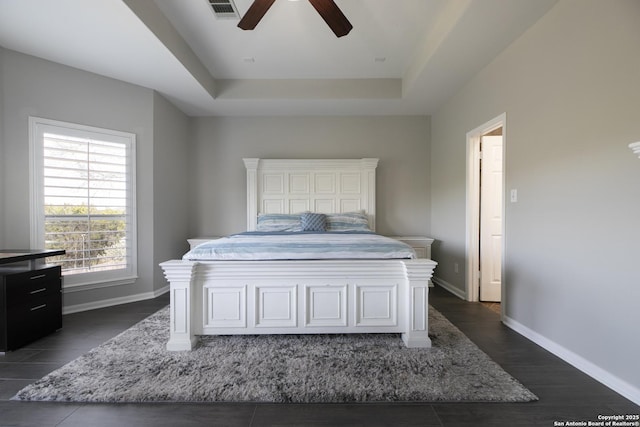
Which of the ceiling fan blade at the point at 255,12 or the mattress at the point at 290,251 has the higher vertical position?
the ceiling fan blade at the point at 255,12

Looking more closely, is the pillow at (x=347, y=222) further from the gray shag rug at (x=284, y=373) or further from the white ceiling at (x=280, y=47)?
the gray shag rug at (x=284, y=373)

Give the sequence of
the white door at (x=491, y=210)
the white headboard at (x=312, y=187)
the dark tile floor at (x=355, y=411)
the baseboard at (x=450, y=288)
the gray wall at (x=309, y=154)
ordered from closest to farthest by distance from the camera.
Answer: the dark tile floor at (x=355, y=411) → the white door at (x=491, y=210) → the baseboard at (x=450, y=288) → the white headboard at (x=312, y=187) → the gray wall at (x=309, y=154)

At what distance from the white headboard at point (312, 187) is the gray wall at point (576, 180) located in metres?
2.05

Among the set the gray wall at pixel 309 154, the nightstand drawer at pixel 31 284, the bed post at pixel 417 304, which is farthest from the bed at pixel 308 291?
the gray wall at pixel 309 154

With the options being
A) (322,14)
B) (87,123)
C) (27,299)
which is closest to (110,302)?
(27,299)

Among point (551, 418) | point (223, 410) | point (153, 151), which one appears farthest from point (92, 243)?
point (551, 418)

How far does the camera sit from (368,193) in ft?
14.8

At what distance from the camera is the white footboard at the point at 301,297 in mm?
2301

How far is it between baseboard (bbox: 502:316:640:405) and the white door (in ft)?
2.95

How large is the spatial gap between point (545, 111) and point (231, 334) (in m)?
3.32

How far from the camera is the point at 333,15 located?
2.05 m

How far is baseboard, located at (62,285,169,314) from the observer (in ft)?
10.1

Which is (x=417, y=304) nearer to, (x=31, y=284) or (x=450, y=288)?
(x=450, y=288)

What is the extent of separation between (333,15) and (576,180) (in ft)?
7.31
